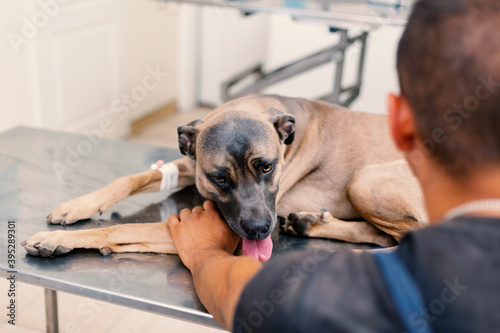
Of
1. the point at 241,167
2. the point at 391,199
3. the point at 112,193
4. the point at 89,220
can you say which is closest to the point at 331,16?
the point at 391,199

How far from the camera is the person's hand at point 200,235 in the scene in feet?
5.30

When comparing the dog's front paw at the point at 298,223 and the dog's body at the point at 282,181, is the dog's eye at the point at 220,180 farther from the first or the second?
the dog's front paw at the point at 298,223

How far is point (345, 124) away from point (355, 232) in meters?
0.54

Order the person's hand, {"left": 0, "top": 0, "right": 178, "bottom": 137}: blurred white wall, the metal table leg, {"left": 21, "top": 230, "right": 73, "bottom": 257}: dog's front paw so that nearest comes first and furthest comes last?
the person's hand < {"left": 21, "top": 230, "right": 73, "bottom": 257}: dog's front paw < the metal table leg < {"left": 0, "top": 0, "right": 178, "bottom": 137}: blurred white wall

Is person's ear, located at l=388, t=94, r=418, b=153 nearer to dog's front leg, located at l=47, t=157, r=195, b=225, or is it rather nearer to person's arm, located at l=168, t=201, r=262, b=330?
person's arm, located at l=168, t=201, r=262, b=330

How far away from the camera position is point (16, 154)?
257cm

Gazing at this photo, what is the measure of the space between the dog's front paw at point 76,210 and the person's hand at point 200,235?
0.38m

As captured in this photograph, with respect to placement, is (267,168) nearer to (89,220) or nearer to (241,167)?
(241,167)

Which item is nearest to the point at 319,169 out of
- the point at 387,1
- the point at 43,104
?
the point at 387,1

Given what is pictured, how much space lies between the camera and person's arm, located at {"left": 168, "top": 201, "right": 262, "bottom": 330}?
1.16 m

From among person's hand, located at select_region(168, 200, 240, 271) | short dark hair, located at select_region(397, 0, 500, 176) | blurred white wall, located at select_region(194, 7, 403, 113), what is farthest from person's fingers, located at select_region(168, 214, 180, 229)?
blurred white wall, located at select_region(194, 7, 403, 113)

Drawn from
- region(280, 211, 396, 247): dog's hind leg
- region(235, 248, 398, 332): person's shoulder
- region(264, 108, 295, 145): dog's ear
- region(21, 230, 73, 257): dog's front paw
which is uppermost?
region(235, 248, 398, 332): person's shoulder

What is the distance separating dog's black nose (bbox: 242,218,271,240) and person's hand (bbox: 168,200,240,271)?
0.05 m

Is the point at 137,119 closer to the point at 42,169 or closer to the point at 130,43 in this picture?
the point at 130,43
